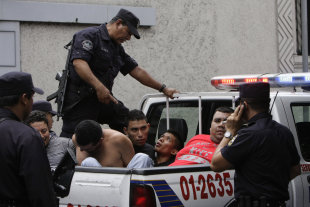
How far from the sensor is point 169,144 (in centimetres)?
551

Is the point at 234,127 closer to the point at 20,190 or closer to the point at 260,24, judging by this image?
the point at 20,190

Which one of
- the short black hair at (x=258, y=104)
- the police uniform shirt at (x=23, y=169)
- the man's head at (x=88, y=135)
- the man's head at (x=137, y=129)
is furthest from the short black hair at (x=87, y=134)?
the police uniform shirt at (x=23, y=169)

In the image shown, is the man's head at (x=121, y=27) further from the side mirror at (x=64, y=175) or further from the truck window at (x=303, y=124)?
the side mirror at (x=64, y=175)

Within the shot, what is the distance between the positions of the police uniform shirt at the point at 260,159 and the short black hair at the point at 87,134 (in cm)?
118

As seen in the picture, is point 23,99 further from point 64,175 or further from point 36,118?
point 36,118

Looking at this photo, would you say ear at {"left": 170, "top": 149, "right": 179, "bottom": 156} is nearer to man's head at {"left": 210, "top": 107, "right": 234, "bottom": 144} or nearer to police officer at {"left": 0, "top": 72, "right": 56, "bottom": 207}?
man's head at {"left": 210, "top": 107, "right": 234, "bottom": 144}

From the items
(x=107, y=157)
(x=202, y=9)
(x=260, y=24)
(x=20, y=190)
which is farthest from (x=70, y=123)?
(x=260, y=24)

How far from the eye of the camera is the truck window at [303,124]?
16.7ft

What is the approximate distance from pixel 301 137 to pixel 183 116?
136 cm

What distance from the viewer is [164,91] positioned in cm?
583

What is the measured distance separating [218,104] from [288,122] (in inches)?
36.7

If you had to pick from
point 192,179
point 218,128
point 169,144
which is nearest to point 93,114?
point 169,144

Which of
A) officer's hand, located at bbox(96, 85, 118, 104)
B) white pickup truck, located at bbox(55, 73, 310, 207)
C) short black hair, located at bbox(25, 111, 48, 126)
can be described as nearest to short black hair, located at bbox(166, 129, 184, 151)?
white pickup truck, located at bbox(55, 73, 310, 207)

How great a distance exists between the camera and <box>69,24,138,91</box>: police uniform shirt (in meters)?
5.47
